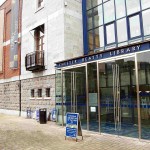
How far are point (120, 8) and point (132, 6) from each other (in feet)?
2.95

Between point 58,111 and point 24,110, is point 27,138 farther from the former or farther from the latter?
point 24,110

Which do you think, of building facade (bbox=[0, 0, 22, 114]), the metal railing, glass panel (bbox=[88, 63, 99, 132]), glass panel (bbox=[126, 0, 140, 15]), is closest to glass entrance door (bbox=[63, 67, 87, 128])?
glass panel (bbox=[88, 63, 99, 132])

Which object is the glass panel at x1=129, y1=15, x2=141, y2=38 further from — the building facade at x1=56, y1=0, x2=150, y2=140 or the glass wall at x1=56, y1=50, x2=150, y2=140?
the glass wall at x1=56, y1=50, x2=150, y2=140

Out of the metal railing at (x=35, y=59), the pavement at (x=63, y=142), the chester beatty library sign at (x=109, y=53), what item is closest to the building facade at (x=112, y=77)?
the chester beatty library sign at (x=109, y=53)

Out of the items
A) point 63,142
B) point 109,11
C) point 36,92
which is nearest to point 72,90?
point 63,142

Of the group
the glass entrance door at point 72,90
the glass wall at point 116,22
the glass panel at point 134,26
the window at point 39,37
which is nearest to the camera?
the glass wall at point 116,22

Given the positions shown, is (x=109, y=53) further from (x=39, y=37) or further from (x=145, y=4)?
(x=39, y=37)

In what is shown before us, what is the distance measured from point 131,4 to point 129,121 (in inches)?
281

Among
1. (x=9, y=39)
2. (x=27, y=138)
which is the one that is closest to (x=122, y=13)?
(x=27, y=138)

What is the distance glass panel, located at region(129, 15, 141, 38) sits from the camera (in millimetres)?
12852

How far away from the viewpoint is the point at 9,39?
23219 millimetres

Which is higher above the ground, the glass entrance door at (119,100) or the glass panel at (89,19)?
the glass panel at (89,19)

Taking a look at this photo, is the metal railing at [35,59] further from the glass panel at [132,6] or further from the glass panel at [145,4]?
the glass panel at [145,4]

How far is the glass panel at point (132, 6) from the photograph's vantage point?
13.1m
